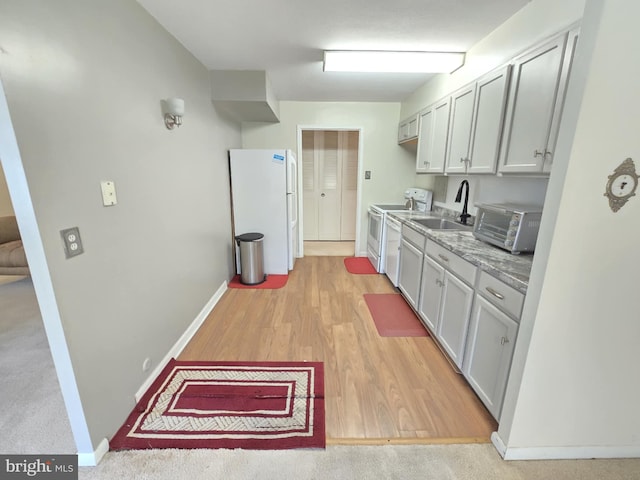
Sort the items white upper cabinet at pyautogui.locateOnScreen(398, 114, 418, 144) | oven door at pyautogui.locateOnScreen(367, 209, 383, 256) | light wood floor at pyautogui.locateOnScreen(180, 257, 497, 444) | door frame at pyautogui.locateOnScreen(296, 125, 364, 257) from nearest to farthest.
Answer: light wood floor at pyautogui.locateOnScreen(180, 257, 497, 444) < white upper cabinet at pyautogui.locateOnScreen(398, 114, 418, 144) < oven door at pyautogui.locateOnScreen(367, 209, 383, 256) < door frame at pyautogui.locateOnScreen(296, 125, 364, 257)

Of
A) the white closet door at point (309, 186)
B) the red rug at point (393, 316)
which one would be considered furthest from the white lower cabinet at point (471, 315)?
the white closet door at point (309, 186)

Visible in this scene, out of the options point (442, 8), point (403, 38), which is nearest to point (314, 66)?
point (403, 38)

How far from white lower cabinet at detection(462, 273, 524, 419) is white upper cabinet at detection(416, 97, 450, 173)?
1.65 m

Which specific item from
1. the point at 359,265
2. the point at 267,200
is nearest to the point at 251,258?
the point at 267,200

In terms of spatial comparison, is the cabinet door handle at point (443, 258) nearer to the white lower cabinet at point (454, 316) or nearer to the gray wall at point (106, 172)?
the white lower cabinet at point (454, 316)

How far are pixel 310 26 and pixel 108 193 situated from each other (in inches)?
69.2

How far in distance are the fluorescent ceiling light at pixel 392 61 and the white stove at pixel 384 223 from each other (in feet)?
5.04

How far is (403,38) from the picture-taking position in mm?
2133

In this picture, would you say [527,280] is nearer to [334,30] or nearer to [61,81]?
[334,30]

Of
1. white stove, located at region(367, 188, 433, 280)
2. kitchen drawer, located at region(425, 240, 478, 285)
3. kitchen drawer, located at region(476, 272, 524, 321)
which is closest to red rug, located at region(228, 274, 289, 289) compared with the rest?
white stove, located at region(367, 188, 433, 280)

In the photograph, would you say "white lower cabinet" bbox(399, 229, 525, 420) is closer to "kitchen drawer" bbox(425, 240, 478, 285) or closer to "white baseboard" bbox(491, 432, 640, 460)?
"kitchen drawer" bbox(425, 240, 478, 285)

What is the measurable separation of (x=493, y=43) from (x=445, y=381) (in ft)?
8.15

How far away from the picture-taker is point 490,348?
Answer: 1.53 metres

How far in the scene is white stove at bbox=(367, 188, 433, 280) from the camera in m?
3.50
